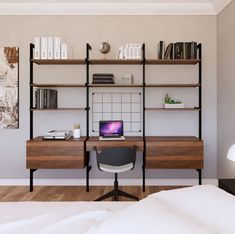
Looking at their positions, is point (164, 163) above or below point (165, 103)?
below

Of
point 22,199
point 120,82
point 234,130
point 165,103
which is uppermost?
point 120,82

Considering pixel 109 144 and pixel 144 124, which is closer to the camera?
pixel 109 144

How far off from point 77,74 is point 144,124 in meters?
1.20

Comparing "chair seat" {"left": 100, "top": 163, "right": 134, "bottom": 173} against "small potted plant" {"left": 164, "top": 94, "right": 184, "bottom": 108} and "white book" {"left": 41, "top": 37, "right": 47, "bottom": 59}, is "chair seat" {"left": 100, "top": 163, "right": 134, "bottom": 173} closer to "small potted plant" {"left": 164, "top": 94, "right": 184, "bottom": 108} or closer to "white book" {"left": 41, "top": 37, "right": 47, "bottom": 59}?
"small potted plant" {"left": 164, "top": 94, "right": 184, "bottom": 108}

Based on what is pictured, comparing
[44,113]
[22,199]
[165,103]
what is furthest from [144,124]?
[22,199]

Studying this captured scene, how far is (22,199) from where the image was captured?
10.7 feet

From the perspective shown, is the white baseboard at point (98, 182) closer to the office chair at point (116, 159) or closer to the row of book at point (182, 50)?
the office chair at point (116, 159)

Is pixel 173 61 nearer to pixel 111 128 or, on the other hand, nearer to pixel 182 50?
pixel 182 50

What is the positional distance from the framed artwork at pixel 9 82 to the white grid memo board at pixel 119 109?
113 cm

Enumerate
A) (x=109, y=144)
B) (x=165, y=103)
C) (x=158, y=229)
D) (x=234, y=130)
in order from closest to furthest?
1. (x=158, y=229)
2. (x=234, y=130)
3. (x=109, y=144)
4. (x=165, y=103)

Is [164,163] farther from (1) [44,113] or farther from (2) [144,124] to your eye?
(1) [44,113]

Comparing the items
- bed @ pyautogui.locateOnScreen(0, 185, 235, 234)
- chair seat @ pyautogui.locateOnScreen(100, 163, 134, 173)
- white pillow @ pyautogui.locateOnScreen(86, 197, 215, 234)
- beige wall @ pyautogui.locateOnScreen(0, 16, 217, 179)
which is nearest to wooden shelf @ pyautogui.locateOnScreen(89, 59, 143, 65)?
beige wall @ pyautogui.locateOnScreen(0, 16, 217, 179)

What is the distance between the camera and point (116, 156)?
2.95 metres

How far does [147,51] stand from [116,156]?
168 cm
